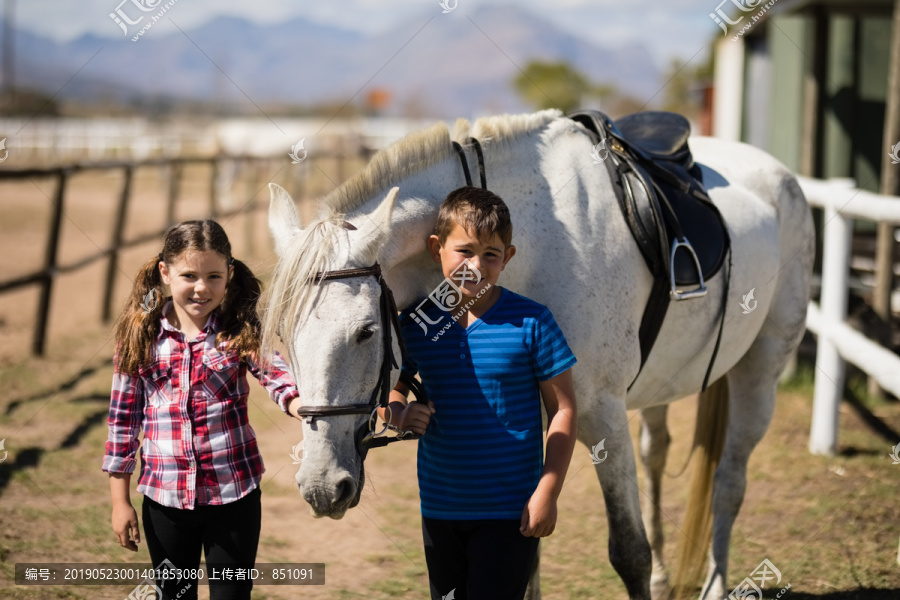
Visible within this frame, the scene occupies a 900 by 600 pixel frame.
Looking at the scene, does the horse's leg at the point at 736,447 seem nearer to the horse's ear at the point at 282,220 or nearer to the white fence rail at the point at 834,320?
the white fence rail at the point at 834,320

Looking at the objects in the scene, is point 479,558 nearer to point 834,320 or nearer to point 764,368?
point 764,368

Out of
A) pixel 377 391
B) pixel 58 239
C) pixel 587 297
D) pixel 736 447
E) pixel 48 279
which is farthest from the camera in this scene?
pixel 58 239

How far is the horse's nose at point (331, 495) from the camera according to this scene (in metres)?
1.93

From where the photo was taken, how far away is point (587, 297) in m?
2.63

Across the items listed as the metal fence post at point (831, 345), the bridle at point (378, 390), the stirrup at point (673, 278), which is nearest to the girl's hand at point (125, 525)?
the bridle at point (378, 390)

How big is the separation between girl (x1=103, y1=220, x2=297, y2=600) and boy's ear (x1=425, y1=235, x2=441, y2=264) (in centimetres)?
53

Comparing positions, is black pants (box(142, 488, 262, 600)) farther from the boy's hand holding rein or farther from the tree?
the tree

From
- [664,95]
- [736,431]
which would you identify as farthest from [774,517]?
[664,95]

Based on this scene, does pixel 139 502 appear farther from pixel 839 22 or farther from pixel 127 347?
pixel 839 22

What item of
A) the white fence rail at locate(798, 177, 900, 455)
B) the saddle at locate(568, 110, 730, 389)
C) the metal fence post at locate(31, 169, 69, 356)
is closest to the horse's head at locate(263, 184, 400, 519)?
the saddle at locate(568, 110, 730, 389)

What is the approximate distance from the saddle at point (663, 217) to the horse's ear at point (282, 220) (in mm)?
1175

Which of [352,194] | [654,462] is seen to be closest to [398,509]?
[654,462]

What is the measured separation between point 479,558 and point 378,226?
2.89 ft

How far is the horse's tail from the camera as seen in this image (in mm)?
3605
